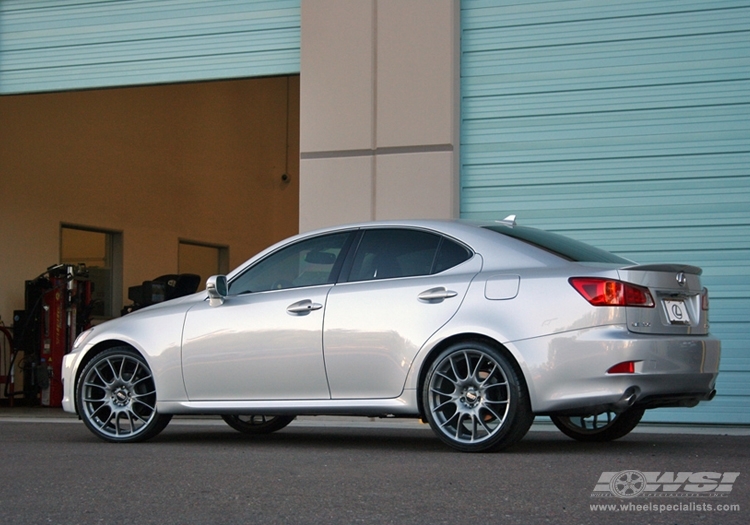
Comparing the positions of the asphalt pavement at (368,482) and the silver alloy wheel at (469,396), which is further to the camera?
the silver alloy wheel at (469,396)

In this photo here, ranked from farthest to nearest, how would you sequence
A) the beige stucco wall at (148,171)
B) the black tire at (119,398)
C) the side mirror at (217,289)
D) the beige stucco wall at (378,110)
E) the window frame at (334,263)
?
the beige stucco wall at (148,171) < the beige stucco wall at (378,110) < the black tire at (119,398) < the side mirror at (217,289) < the window frame at (334,263)

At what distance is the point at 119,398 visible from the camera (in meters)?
7.39

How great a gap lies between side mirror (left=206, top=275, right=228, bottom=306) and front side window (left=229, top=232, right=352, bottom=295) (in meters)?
0.16

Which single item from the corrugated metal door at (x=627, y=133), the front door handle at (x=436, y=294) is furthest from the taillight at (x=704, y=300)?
the corrugated metal door at (x=627, y=133)

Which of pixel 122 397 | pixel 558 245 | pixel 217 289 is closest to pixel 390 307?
pixel 558 245

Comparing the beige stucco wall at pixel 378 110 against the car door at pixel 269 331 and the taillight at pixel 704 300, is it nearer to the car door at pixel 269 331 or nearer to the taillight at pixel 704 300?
the car door at pixel 269 331

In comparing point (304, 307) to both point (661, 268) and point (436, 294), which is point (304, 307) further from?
point (661, 268)

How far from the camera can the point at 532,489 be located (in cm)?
466

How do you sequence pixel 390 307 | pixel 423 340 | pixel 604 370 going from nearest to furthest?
pixel 604 370, pixel 423 340, pixel 390 307

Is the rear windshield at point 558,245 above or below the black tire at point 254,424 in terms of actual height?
above

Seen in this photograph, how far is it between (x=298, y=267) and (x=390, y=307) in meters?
0.86

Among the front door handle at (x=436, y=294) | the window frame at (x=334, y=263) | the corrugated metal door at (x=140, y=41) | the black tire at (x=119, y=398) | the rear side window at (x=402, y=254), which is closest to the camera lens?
the front door handle at (x=436, y=294)

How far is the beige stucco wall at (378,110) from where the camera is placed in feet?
33.1

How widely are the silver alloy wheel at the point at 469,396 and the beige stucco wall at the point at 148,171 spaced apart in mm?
11103
